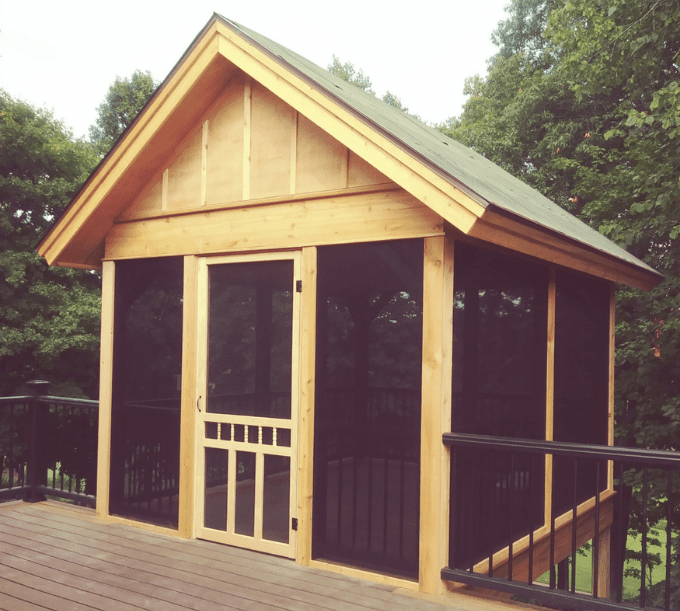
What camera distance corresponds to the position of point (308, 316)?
4980 mm

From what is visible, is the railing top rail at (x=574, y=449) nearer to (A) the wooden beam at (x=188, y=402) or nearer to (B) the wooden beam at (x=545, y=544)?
(B) the wooden beam at (x=545, y=544)

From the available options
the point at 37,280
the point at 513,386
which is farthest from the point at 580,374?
the point at 37,280

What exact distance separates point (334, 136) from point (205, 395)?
252cm

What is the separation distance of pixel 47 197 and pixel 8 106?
9.24 feet

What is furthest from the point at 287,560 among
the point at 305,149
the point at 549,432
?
the point at 305,149

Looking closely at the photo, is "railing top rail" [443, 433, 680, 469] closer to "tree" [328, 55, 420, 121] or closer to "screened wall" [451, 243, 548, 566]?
"screened wall" [451, 243, 548, 566]

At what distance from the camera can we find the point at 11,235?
693 inches

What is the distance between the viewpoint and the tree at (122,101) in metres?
25.4

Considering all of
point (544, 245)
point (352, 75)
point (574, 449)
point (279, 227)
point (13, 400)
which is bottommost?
point (13, 400)

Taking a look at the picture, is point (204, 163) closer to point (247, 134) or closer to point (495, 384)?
point (247, 134)

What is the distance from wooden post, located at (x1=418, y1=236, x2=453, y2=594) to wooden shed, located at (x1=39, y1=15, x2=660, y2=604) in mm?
15

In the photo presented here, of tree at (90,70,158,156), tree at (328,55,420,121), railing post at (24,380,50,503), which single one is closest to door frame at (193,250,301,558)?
railing post at (24,380,50,503)

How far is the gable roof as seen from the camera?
13.4 feet

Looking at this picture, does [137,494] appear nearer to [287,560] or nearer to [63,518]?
[63,518]
